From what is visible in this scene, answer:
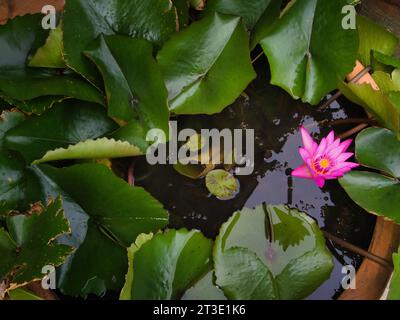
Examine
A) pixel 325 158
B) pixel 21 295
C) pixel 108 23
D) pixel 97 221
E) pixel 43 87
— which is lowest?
pixel 21 295

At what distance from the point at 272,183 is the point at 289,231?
0.15 meters

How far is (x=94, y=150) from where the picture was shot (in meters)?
0.83

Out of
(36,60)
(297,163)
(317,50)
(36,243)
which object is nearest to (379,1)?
(317,50)

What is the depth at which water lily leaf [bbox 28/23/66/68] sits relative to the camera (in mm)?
889

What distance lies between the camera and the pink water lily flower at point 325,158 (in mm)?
905

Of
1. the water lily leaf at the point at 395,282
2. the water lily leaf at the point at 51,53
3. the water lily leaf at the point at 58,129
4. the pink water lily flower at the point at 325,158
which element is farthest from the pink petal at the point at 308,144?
the water lily leaf at the point at 51,53

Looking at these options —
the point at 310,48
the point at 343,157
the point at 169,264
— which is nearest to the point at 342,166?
the point at 343,157

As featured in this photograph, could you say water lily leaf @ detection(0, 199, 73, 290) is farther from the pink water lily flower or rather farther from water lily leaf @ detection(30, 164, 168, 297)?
the pink water lily flower

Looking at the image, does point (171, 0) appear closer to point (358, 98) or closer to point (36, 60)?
point (36, 60)

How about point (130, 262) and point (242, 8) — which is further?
point (242, 8)

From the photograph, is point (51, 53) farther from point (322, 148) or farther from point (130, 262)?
point (322, 148)

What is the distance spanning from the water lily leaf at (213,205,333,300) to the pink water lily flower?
0.09m

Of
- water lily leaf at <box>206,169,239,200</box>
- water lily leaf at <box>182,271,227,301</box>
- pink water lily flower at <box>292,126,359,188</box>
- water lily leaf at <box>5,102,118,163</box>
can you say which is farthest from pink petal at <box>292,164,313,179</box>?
water lily leaf at <box>5,102,118,163</box>

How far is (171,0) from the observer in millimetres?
951
